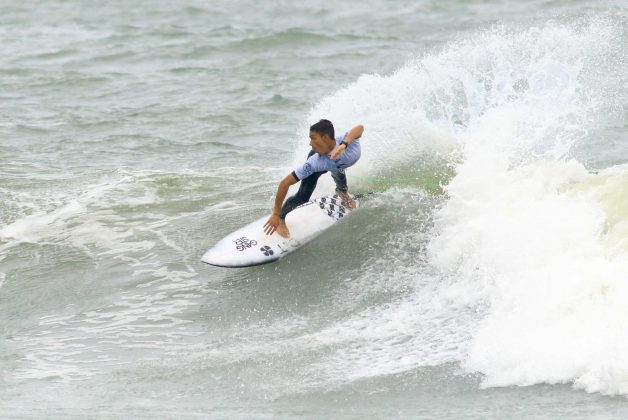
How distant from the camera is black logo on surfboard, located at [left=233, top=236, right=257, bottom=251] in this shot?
10.3 meters

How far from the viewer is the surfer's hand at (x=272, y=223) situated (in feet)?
34.0

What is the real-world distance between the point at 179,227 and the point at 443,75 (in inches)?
168

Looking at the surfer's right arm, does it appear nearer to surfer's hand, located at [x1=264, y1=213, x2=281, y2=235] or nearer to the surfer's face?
surfer's hand, located at [x1=264, y1=213, x2=281, y2=235]

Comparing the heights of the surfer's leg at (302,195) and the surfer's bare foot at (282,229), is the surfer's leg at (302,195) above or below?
above

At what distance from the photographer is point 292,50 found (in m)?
22.6

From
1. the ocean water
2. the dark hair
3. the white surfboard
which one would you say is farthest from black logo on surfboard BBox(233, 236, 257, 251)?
the dark hair

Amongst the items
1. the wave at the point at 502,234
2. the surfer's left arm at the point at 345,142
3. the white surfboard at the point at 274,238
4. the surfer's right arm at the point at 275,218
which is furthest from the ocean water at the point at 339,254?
the surfer's left arm at the point at 345,142

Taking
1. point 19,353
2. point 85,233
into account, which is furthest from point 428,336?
point 85,233

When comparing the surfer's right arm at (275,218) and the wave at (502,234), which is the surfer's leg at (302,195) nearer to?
the surfer's right arm at (275,218)

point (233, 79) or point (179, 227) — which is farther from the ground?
point (233, 79)

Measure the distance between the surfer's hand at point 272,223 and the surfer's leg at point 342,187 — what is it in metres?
0.76

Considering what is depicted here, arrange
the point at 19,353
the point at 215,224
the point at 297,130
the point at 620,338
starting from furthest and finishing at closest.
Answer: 1. the point at 297,130
2. the point at 215,224
3. the point at 19,353
4. the point at 620,338

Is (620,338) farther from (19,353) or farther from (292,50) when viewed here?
(292,50)

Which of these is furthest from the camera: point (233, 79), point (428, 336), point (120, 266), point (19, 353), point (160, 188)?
point (233, 79)
